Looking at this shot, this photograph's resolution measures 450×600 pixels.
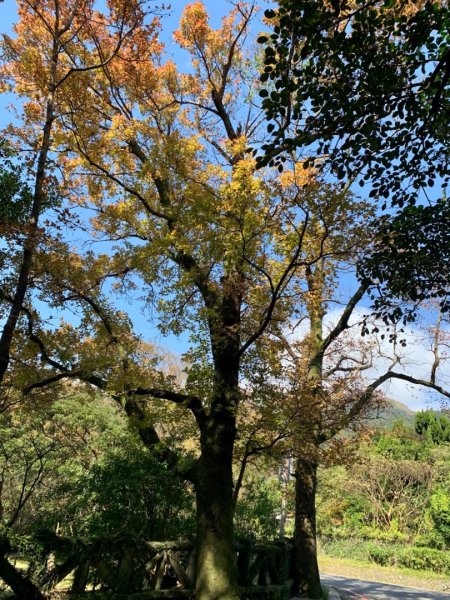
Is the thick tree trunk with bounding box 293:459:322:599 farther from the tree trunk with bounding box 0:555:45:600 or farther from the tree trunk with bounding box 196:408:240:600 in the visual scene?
the tree trunk with bounding box 0:555:45:600

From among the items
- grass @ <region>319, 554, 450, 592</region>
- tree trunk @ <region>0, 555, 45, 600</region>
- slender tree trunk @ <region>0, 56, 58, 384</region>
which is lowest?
grass @ <region>319, 554, 450, 592</region>

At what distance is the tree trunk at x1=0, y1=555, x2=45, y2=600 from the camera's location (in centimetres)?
464

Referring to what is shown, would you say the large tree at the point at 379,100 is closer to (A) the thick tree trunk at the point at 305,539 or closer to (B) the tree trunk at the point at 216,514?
(B) the tree trunk at the point at 216,514

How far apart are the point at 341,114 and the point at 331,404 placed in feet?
22.7

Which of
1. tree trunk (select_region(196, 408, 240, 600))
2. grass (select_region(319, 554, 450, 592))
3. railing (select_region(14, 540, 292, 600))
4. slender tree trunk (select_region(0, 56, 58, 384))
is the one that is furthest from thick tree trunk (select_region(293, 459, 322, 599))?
grass (select_region(319, 554, 450, 592))

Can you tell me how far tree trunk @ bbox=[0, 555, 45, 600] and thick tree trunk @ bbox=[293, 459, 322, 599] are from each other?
587 centimetres

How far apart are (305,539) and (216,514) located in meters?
4.17

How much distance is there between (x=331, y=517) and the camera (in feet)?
78.1

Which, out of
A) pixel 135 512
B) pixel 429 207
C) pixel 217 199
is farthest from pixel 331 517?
pixel 429 207

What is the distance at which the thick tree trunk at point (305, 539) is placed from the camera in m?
9.29

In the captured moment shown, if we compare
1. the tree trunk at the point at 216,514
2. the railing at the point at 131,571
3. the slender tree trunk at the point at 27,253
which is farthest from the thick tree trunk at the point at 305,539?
the slender tree trunk at the point at 27,253

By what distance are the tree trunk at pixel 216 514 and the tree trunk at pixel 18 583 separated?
230cm

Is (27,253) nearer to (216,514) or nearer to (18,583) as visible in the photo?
(18,583)

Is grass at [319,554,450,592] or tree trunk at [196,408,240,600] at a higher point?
tree trunk at [196,408,240,600]
